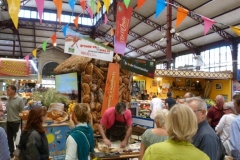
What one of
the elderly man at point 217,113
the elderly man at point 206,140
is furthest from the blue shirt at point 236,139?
the elderly man at point 217,113

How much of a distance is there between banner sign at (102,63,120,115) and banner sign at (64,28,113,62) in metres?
0.60

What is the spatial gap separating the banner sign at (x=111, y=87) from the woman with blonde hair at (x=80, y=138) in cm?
241

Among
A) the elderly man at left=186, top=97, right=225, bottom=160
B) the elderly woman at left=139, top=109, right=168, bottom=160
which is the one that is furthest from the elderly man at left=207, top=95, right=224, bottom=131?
the elderly man at left=186, top=97, right=225, bottom=160

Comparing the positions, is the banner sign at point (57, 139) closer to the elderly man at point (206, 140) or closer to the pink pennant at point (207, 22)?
the elderly man at point (206, 140)

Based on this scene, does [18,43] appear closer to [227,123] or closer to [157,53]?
[157,53]

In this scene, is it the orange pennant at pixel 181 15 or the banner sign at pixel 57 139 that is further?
the orange pennant at pixel 181 15

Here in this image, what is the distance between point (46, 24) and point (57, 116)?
53.8 ft

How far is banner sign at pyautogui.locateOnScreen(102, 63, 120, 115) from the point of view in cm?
482

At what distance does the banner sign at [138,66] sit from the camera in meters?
4.55

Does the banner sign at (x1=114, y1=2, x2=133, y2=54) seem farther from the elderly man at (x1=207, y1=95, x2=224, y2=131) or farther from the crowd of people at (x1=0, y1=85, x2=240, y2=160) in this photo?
the elderly man at (x1=207, y1=95, x2=224, y2=131)

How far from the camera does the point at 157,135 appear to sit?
2.30 metres

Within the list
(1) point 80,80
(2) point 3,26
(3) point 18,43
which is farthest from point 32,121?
(3) point 18,43

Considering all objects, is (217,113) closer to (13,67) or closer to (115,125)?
(115,125)

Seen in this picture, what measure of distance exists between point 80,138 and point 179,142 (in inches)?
47.7
